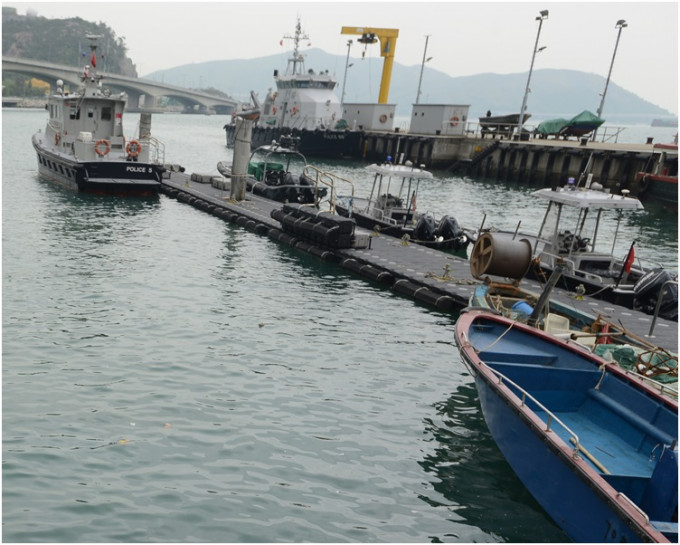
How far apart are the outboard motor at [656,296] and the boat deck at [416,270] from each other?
0.62m

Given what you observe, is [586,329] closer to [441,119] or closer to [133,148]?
[133,148]

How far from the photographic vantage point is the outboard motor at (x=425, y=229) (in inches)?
966

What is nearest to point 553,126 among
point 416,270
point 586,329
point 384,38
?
point 384,38

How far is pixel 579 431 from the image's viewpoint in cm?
960

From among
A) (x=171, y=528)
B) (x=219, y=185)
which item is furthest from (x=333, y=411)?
(x=219, y=185)

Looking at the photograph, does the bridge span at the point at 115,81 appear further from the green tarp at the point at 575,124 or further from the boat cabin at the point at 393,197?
the boat cabin at the point at 393,197

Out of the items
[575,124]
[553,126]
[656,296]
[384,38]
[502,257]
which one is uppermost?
[384,38]

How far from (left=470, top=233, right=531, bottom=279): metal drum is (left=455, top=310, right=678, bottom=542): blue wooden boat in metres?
3.43

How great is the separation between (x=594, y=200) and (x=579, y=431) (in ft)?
31.3

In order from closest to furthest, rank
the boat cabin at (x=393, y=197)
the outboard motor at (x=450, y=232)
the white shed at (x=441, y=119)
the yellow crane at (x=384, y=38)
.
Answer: the outboard motor at (x=450, y=232) → the boat cabin at (x=393, y=197) → the white shed at (x=441, y=119) → the yellow crane at (x=384, y=38)

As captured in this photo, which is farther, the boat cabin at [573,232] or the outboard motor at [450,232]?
the outboard motor at [450,232]

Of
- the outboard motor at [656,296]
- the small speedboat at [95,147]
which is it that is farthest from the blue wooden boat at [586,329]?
the small speedboat at [95,147]

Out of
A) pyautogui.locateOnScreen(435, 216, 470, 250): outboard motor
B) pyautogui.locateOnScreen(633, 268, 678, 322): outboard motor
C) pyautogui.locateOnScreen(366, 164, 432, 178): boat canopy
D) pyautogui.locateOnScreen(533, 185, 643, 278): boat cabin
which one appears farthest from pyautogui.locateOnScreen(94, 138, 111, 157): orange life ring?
pyautogui.locateOnScreen(633, 268, 678, 322): outboard motor

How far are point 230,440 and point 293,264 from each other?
12321 millimetres
